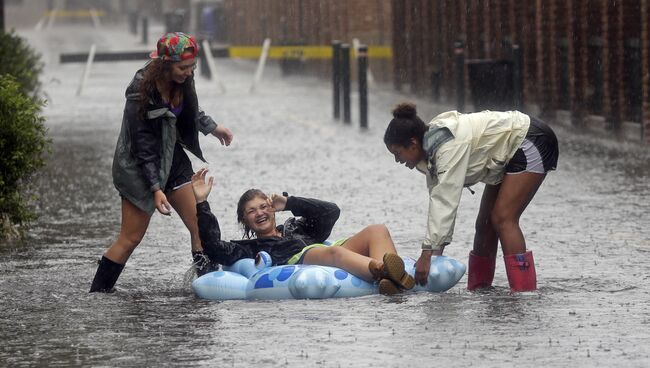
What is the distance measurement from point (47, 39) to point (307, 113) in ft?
129

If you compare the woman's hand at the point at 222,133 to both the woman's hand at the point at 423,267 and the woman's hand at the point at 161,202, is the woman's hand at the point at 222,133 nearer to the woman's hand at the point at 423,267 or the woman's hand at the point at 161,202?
the woman's hand at the point at 161,202

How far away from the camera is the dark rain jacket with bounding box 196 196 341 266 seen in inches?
374

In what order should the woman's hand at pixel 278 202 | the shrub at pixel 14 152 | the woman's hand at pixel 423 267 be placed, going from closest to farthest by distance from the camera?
the woman's hand at pixel 423 267
the woman's hand at pixel 278 202
the shrub at pixel 14 152

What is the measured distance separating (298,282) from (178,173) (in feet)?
3.23

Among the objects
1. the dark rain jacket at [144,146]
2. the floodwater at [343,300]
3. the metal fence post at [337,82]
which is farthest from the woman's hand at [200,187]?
the metal fence post at [337,82]

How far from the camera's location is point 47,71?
4288 centimetres

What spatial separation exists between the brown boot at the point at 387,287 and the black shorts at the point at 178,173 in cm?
129

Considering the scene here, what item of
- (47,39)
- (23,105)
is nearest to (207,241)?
(23,105)

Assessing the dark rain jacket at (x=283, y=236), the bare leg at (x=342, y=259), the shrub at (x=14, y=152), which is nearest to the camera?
the bare leg at (x=342, y=259)

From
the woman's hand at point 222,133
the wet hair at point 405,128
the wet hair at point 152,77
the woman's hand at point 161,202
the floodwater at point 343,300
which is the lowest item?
the floodwater at point 343,300

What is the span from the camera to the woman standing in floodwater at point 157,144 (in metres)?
9.20

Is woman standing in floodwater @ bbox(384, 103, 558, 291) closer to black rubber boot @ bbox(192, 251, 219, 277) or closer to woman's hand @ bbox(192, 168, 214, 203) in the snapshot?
woman's hand @ bbox(192, 168, 214, 203)

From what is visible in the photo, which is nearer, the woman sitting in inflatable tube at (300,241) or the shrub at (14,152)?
the woman sitting in inflatable tube at (300,241)

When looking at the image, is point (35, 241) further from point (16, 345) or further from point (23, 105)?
point (16, 345)
